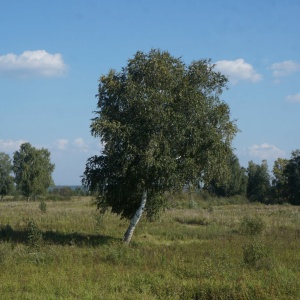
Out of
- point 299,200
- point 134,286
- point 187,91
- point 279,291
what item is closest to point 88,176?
point 187,91

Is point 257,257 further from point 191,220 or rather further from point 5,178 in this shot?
point 5,178

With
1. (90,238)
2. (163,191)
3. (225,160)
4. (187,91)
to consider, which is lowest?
(90,238)

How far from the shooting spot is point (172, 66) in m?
21.7

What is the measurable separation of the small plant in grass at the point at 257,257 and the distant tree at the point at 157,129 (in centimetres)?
666

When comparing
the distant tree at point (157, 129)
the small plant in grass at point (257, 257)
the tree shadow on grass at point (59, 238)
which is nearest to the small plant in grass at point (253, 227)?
the distant tree at point (157, 129)

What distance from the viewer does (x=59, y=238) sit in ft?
76.4

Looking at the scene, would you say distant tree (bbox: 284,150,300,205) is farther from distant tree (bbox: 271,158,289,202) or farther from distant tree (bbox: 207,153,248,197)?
A: distant tree (bbox: 207,153,248,197)

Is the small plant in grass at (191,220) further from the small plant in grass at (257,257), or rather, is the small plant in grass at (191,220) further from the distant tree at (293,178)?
the distant tree at (293,178)

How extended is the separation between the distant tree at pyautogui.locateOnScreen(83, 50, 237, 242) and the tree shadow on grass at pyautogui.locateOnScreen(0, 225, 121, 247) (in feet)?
6.15

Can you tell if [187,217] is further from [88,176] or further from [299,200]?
[299,200]

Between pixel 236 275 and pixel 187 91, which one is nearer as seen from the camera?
pixel 236 275

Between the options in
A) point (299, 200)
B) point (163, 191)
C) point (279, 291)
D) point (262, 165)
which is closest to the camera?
point (279, 291)

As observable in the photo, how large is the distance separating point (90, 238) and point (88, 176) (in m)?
3.73

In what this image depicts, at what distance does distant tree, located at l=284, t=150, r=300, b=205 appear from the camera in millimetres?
73700
